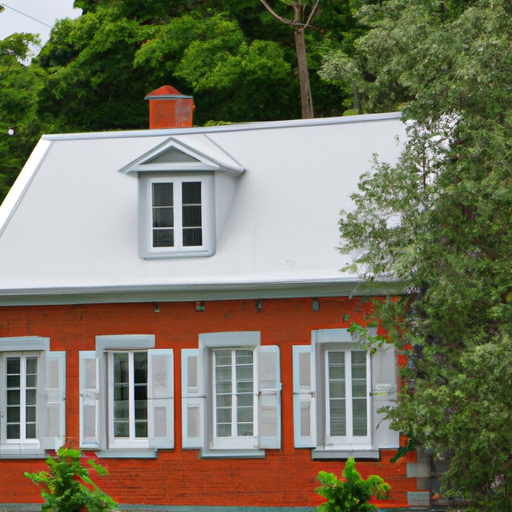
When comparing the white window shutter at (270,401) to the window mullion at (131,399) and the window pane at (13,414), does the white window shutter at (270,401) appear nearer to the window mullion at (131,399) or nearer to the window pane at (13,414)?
the window mullion at (131,399)

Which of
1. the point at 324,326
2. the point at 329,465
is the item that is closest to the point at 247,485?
the point at 329,465

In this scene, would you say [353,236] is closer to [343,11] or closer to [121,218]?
[121,218]

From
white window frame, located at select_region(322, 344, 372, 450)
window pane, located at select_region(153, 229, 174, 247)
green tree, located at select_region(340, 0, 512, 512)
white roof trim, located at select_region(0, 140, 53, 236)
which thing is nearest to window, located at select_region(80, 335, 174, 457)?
window pane, located at select_region(153, 229, 174, 247)

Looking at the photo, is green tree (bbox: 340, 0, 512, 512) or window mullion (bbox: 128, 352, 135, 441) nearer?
green tree (bbox: 340, 0, 512, 512)

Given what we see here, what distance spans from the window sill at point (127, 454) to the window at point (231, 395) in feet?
1.59

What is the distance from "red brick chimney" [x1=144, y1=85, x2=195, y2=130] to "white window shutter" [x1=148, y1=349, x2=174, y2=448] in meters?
4.50

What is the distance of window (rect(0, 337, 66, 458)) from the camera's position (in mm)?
14562

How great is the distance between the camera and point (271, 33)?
29.0m

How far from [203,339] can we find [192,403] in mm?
874

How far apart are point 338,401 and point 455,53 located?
17.6 ft

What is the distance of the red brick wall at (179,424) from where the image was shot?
1393 centimetres

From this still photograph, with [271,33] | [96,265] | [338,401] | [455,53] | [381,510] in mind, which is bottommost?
[381,510]

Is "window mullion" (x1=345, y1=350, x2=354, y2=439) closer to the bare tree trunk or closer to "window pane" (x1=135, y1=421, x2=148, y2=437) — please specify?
"window pane" (x1=135, y1=421, x2=148, y2=437)

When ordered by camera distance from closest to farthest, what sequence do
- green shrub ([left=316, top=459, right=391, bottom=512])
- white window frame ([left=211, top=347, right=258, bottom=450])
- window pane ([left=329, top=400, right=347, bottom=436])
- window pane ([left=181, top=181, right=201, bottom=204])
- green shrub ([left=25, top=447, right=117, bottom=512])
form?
green shrub ([left=316, top=459, right=391, bottom=512]) → green shrub ([left=25, top=447, right=117, bottom=512]) → window pane ([left=329, top=400, right=347, bottom=436]) → white window frame ([left=211, top=347, right=258, bottom=450]) → window pane ([left=181, top=181, right=201, bottom=204])
